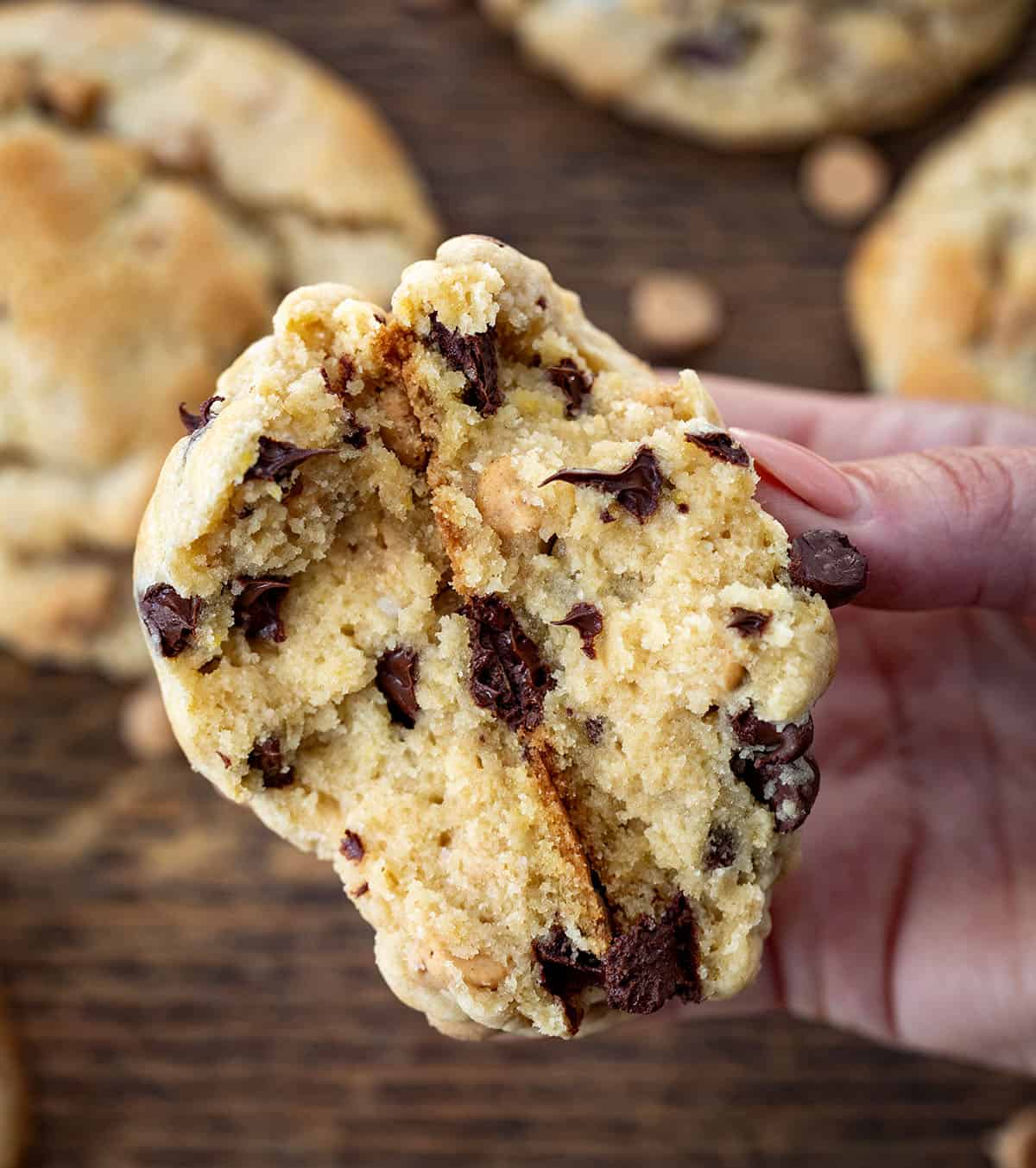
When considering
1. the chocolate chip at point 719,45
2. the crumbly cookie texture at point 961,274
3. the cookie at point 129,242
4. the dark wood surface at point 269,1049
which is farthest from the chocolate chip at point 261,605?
the chocolate chip at point 719,45

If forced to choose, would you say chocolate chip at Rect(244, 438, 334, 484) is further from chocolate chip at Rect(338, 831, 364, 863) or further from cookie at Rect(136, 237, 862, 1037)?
chocolate chip at Rect(338, 831, 364, 863)

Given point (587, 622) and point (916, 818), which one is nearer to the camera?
point (587, 622)

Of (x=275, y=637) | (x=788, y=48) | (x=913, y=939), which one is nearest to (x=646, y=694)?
(x=275, y=637)

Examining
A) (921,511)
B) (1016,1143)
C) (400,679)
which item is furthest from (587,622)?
(1016,1143)

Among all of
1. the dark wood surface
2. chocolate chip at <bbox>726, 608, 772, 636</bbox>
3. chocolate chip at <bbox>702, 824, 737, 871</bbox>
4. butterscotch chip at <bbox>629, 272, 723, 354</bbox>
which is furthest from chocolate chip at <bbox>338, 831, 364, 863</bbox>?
butterscotch chip at <bbox>629, 272, 723, 354</bbox>

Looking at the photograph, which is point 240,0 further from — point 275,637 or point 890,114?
point 275,637

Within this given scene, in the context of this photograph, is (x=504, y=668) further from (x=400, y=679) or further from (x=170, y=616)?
(x=170, y=616)

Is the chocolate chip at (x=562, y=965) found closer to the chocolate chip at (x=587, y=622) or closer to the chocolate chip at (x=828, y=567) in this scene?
the chocolate chip at (x=587, y=622)

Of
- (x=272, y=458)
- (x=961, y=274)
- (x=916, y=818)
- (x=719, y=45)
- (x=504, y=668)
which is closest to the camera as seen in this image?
(x=272, y=458)
